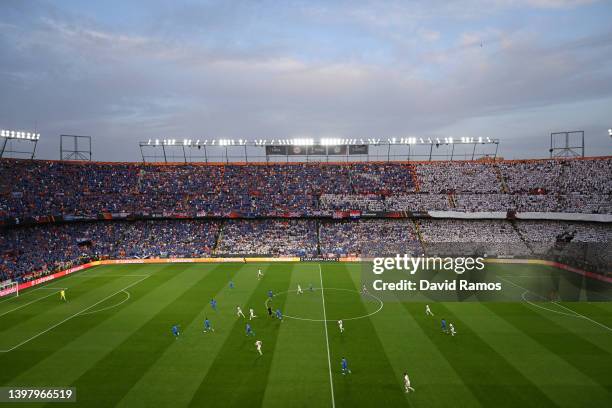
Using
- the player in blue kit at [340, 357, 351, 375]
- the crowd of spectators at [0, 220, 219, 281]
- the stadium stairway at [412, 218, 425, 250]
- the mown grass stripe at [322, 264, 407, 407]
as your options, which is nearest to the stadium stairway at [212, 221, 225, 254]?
the crowd of spectators at [0, 220, 219, 281]

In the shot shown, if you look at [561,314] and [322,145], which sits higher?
[322,145]

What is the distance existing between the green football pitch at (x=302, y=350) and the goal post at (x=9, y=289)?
1539 mm

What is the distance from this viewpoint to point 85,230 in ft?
188

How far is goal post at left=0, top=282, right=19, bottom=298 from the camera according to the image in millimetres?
36438

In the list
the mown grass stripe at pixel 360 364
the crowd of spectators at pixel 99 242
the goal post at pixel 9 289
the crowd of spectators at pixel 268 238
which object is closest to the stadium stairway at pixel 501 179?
the crowd of spectators at pixel 268 238

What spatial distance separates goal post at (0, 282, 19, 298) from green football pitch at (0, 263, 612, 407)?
154cm

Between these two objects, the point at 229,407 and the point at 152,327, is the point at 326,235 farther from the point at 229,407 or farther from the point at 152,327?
the point at 229,407

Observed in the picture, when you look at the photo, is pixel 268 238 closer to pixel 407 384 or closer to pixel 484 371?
pixel 484 371

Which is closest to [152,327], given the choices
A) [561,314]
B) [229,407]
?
[229,407]

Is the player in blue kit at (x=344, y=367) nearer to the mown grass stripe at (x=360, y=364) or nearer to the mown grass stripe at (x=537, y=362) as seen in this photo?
the mown grass stripe at (x=360, y=364)

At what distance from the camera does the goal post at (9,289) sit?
36.4 m

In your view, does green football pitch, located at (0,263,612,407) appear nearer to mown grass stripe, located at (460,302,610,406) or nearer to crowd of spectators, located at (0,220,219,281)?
mown grass stripe, located at (460,302,610,406)

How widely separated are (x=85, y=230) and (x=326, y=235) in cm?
3503

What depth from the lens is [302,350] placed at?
77.5 ft
